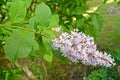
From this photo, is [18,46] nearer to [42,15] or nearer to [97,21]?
[42,15]

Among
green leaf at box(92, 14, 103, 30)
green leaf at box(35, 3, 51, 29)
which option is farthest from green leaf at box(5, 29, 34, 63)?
green leaf at box(92, 14, 103, 30)

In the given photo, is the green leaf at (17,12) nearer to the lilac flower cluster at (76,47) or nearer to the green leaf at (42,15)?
the green leaf at (42,15)

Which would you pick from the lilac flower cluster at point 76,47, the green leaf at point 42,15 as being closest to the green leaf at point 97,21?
the lilac flower cluster at point 76,47

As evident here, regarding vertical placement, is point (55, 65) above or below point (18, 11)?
below

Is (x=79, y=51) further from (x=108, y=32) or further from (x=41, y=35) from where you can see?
(x=108, y=32)

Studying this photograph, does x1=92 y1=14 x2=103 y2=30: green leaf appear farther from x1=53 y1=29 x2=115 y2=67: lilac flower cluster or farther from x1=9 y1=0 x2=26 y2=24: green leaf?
x1=9 y1=0 x2=26 y2=24: green leaf

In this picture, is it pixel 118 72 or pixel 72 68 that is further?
pixel 72 68

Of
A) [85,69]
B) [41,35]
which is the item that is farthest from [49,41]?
[85,69]
